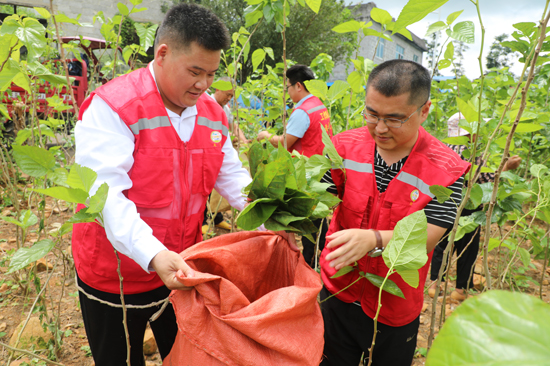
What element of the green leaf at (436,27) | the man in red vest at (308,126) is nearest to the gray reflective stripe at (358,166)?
the green leaf at (436,27)

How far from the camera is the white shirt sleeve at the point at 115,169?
1037 mm

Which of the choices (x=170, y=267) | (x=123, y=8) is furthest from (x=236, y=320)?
(x=123, y=8)

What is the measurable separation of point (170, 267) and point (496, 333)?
0.87 meters

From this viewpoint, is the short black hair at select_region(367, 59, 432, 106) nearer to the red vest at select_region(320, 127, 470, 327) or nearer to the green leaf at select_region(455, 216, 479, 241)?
the red vest at select_region(320, 127, 470, 327)

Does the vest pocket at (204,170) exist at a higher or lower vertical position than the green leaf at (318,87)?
lower

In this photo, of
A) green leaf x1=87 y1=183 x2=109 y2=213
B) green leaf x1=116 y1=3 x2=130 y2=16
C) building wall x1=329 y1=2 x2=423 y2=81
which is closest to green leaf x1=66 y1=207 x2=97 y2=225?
green leaf x1=87 y1=183 x2=109 y2=213

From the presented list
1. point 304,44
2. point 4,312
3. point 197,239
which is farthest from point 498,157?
point 304,44

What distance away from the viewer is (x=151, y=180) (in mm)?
1234

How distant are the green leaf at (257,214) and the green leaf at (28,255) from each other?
1.95 feet

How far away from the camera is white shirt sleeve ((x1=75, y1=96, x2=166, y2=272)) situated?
104 cm

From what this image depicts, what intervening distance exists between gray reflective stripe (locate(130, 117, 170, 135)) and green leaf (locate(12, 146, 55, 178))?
0.27 m

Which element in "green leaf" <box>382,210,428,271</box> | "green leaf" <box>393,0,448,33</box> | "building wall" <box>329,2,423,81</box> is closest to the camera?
"green leaf" <box>393,0,448,33</box>

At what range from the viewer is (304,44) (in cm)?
1366

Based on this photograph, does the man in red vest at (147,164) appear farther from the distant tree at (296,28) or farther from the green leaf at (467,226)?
the distant tree at (296,28)
